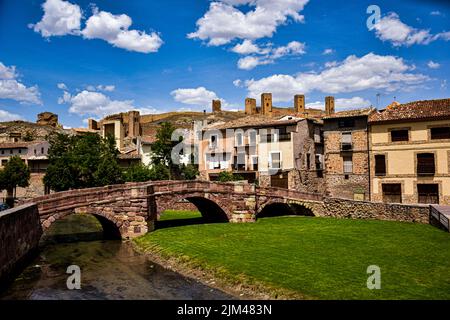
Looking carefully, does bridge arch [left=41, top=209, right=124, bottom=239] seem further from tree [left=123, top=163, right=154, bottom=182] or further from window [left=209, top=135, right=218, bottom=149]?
window [left=209, top=135, right=218, bottom=149]

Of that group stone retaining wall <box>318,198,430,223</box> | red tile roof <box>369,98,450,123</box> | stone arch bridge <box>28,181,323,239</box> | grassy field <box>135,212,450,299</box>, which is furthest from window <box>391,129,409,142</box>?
grassy field <box>135,212,450,299</box>

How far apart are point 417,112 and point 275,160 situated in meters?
15.4

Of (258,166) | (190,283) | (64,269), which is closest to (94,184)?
(258,166)

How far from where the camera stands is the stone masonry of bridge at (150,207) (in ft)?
66.6

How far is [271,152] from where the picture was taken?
46.2 m

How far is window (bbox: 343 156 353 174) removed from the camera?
4153 centimetres

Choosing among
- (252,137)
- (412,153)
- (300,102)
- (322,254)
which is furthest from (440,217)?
(300,102)

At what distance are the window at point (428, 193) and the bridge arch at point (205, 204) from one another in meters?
18.9

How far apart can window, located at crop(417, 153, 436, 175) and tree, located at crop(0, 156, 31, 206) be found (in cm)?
5106

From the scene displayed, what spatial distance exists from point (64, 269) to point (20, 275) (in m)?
2.01

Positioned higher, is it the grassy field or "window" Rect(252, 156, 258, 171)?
"window" Rect(252, 156, 258, 171)

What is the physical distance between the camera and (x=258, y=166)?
155 ft

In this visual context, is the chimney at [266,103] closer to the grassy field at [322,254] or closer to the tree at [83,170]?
the tree at [83,170]
